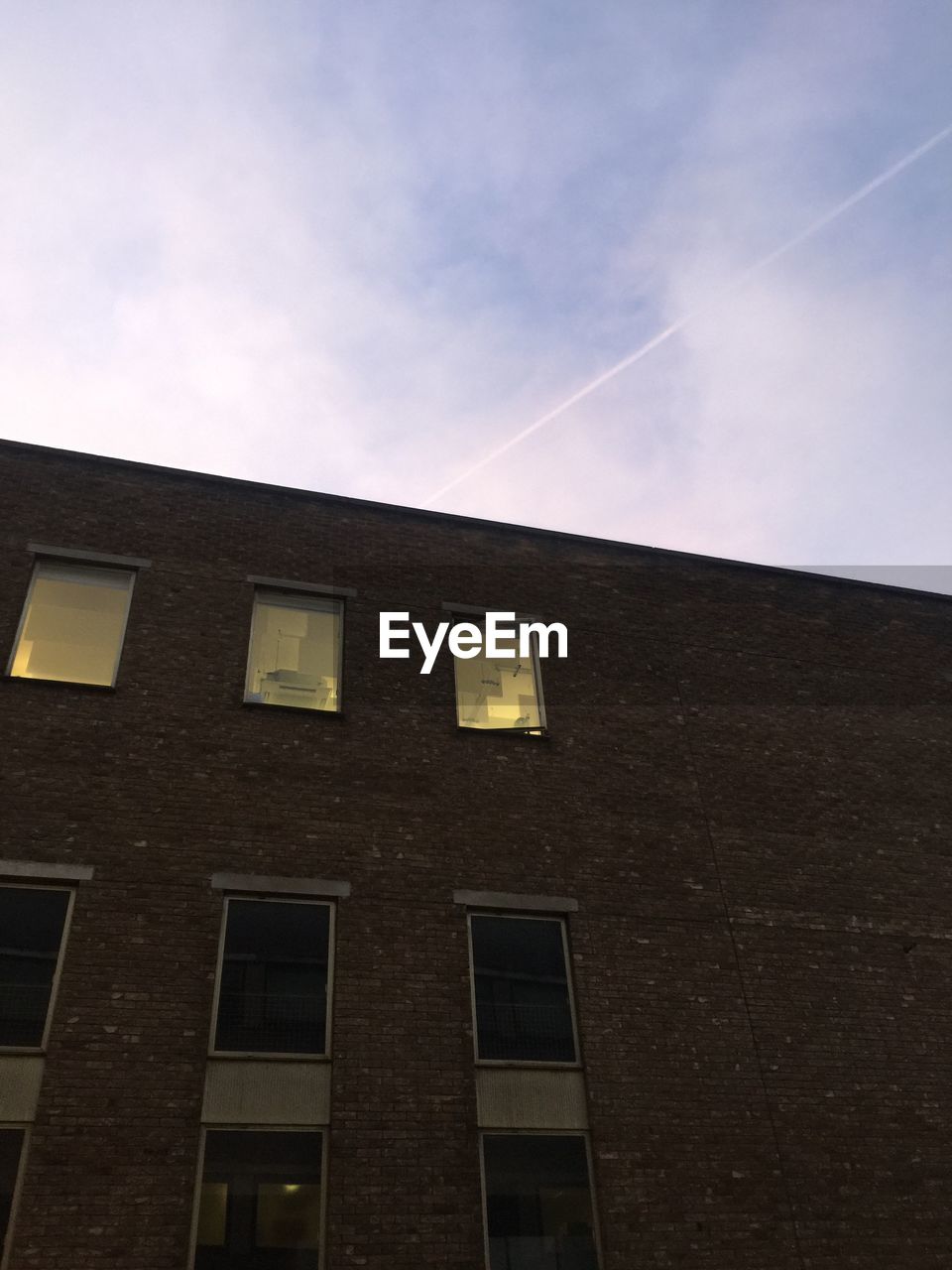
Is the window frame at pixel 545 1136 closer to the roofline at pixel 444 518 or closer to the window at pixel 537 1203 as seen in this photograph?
the window at pixel 537 1203

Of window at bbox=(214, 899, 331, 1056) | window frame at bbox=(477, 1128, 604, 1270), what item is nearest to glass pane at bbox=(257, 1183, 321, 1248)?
window at bbox=(214, 899, 331, 1056)

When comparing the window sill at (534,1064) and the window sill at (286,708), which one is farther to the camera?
the window sill at (286,708)

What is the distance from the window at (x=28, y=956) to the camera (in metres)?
9.12

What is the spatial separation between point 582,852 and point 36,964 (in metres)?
5.88

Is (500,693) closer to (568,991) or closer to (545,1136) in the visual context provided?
(568,991)

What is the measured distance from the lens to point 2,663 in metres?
11.2

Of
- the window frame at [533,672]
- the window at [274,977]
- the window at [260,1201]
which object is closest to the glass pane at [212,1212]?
the window at [260,1201]

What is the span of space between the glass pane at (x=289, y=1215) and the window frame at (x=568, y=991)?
1985 mm

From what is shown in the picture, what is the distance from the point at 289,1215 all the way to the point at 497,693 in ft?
20.6

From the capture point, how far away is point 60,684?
11117 millimetres

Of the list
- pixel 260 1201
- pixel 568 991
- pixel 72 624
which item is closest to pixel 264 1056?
pixel 260 1201

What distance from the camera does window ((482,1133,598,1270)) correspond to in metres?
9.15

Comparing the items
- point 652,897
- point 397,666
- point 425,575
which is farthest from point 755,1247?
point 425,575

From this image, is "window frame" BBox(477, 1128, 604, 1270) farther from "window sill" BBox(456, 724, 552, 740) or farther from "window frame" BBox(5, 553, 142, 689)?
"window frame" BBox(5, 553, 142, 689)
